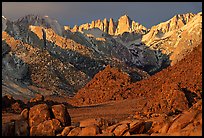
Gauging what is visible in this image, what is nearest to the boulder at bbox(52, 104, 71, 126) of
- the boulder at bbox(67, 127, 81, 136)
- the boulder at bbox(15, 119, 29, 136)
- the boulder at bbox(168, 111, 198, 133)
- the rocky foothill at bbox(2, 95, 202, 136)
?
the rocky foothill at bbox(2, 95, 202, 136)

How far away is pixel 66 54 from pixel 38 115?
93.5 m

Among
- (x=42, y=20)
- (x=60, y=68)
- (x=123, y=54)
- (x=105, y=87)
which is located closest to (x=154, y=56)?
(x=123, y=54)

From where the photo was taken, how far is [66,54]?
11212 centimetres

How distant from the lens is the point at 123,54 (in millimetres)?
158500

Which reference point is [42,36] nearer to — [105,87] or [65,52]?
[65,52]

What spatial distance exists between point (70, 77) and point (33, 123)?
219 ft

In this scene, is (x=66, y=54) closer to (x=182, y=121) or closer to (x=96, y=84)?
(x=96, y=84)

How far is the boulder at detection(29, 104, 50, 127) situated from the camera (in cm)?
1866

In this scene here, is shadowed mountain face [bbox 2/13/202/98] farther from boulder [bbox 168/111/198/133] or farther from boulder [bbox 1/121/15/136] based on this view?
boulder [bbox 168/111/198/133]

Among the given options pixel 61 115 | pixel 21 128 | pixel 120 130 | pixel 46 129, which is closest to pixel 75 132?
pixel 120 130

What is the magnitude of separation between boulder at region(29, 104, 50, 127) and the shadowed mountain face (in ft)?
119

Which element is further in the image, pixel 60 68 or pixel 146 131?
pixel 60 68

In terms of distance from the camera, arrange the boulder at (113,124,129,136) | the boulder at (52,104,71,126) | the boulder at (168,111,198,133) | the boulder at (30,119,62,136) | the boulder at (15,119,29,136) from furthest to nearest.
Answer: the boulder at (52,104,71,126) < the boulder at (30,119,62,136) < the boulder at (15,119,29,136) < the boulder at (113,124,129,136) < the boulder at (168,111,198,133)

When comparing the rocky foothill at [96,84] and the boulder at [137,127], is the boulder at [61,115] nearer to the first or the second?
the rocky foothill at [96,84]
